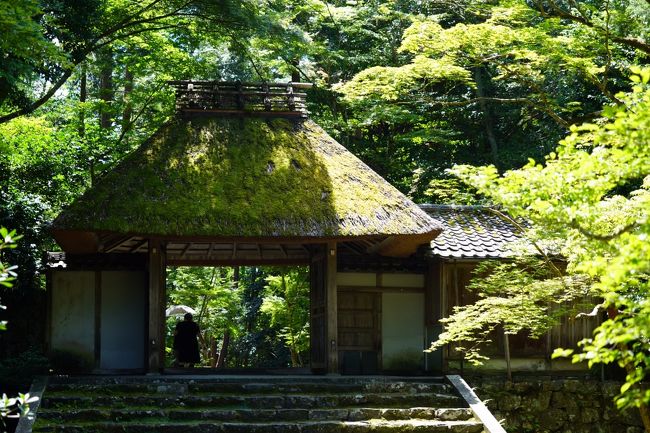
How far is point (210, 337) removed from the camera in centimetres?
2811

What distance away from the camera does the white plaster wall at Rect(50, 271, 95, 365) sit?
Answer: 50.0 feet

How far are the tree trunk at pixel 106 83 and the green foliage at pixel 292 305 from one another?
575cm

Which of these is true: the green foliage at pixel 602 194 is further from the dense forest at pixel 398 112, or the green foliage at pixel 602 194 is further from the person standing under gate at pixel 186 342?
the person standing under gate at pixel 186 342

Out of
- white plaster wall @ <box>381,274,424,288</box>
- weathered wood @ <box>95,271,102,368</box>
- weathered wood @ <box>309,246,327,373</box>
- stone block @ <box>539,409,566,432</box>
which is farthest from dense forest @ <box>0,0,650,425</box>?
Result: weathered wood @ <box>309,246,327,373</box>

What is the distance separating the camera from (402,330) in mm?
16062

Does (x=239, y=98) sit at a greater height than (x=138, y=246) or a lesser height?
greater

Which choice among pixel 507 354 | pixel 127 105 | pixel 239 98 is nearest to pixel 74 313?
pixel 239 98

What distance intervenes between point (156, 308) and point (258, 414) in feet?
9.58

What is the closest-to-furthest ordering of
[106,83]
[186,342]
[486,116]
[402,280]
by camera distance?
[402,280] < [186,342] < [486,116] < [106,83]

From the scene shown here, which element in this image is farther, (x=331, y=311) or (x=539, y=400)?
(x=539, y=400)

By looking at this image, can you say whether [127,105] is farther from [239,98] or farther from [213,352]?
[213,352]

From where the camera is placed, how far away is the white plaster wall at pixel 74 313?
1524 cm

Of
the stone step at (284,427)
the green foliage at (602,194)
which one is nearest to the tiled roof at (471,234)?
the stone step at (284,427)

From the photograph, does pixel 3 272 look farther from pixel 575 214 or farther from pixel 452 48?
pixel 452 48
